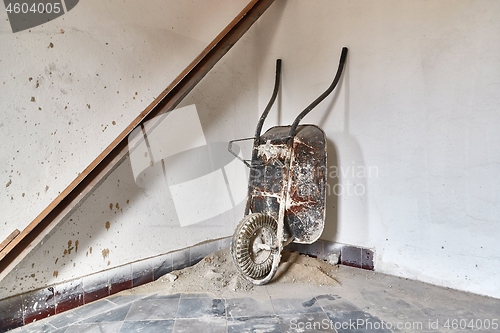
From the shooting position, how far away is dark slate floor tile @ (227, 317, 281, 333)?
4.71 feet

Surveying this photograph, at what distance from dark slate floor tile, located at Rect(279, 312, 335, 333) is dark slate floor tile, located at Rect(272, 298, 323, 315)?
0.15 feet

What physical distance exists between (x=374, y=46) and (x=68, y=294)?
266 cm

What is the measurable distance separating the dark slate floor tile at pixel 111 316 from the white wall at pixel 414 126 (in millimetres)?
1648

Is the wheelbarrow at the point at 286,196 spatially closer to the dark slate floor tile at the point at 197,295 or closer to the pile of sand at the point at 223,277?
the pile of sand at the point at 223,277

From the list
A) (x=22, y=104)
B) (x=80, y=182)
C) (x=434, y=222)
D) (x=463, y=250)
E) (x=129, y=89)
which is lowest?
(x=463, y=250)

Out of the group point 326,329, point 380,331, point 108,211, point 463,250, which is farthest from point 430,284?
point 108,211

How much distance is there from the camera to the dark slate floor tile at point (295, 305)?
1.62 meters

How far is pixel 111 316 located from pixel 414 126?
89.2 inches

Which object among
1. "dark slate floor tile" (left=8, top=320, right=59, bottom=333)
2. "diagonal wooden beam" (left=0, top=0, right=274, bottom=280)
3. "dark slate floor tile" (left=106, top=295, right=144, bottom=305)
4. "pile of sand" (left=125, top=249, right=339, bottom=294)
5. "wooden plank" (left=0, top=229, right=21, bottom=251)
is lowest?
"dark slate floor tile" (left=8, top=320, right=59, bottom=333)

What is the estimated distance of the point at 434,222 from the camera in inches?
76.0

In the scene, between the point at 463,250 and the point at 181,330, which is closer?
the point at 181,330

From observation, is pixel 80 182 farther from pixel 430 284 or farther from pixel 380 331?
pixel 430 284

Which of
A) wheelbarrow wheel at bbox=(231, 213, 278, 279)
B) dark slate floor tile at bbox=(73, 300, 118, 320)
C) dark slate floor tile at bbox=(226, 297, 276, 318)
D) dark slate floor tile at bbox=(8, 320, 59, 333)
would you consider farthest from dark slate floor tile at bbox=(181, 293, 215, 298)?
dark slate floor tile at bbox=(8, 320, 59, 333)

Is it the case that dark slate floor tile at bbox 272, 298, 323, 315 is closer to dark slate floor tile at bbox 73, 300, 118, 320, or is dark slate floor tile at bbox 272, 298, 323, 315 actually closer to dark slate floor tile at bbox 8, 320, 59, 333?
dark slate floor tile at bbox 73, 300, 118, 320
